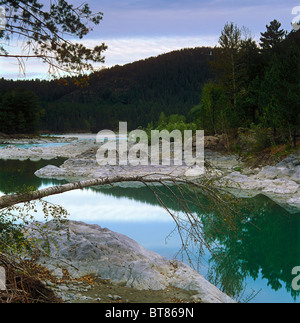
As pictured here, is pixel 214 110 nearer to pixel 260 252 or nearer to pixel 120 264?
pixel 260 252

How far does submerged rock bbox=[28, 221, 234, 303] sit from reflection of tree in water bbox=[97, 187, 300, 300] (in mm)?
817

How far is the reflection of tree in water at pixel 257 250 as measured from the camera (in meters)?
6.33

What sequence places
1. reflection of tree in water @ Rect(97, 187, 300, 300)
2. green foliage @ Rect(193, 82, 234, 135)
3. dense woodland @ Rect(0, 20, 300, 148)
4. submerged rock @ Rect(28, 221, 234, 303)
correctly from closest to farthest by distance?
submerged rock @ Rect(28, 221, 234, 303)
reflection of tree in water @ Rect(97, 187, 300, 300)
dense woodland @ Rect(0, 20, 300, 148)
green foliage @ Rect(193, 82, 234, 135)

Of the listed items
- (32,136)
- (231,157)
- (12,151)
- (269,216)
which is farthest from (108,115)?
(269,216)

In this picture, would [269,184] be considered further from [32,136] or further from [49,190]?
[32,136]

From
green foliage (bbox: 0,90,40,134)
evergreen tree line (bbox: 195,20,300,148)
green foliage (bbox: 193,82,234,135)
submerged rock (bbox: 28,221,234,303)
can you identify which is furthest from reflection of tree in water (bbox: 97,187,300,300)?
green foliage (bbox: 0,90,40,134)

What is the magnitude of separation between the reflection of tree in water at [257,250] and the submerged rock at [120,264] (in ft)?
2.68

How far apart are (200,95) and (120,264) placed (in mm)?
66570

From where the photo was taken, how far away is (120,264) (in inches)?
219

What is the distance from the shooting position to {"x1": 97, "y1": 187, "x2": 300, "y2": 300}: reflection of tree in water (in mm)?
6328

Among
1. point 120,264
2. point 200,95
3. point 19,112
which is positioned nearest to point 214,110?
point 120,264

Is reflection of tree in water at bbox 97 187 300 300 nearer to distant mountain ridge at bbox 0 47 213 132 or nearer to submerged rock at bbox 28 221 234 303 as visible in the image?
submerged rock at bbox 28 221 234 303

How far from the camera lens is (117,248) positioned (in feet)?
20.0

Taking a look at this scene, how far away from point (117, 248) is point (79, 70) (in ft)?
9.74
